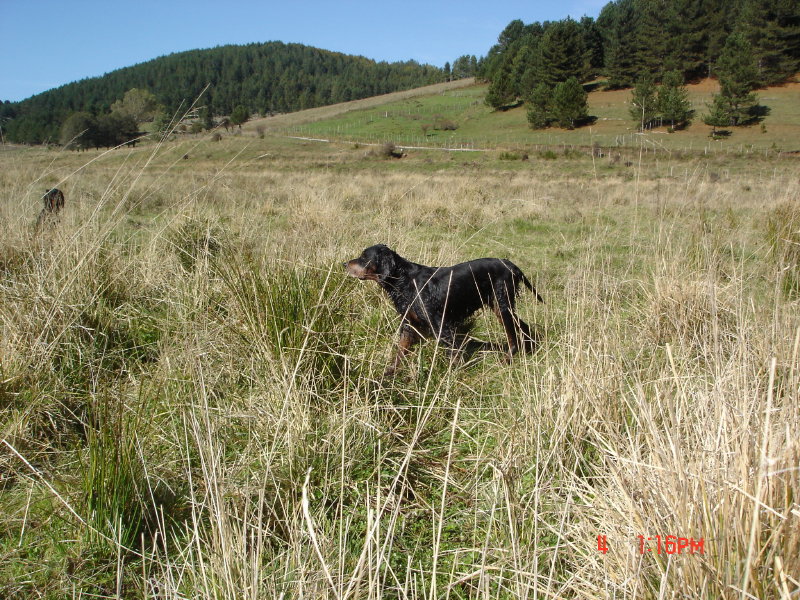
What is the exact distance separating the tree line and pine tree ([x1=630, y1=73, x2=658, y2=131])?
818 centimetres

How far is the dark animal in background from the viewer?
4.66m

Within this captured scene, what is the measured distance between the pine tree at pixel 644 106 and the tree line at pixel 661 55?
8183mm

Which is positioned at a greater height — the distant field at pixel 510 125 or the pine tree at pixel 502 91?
the pine tree at pixel 502 91

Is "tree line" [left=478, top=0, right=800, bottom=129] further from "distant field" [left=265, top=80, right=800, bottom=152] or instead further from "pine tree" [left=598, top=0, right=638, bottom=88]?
"distant field" [left=265, top=80, right=800, bottom=152]

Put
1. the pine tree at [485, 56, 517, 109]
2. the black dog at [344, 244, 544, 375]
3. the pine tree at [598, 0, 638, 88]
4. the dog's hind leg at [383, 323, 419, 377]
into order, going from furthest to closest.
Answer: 1. the pine tree at [485, 56, 517, 109]
2. the pine tree at [598, 0, 638, 88]
3. the black dog at [344, 244, 544, 375]
4. the dog's hind leg at [383, 323, 419, 377]

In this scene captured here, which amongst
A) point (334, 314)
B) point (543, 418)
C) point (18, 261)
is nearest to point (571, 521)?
point (543, 418)

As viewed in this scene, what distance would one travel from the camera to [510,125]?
195 ft

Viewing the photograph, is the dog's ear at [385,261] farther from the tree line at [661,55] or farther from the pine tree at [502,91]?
the pine tree at [502,91]

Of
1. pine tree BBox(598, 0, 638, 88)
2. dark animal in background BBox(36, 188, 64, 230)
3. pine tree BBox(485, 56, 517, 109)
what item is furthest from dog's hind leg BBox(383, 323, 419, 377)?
pine tree BBox(598, 0, 638, 88)

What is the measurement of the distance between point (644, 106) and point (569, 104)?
172 ft

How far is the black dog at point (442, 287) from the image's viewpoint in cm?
350
